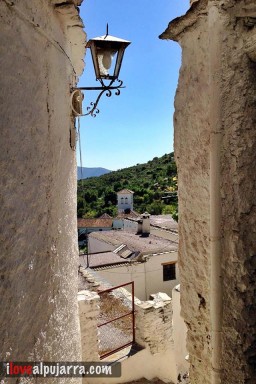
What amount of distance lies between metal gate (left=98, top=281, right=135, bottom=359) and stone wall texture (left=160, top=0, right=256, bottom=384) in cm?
390

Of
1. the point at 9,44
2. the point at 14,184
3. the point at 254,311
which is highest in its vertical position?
the point at 9,44

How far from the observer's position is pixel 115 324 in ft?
24.1

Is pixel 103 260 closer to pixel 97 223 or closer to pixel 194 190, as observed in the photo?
pixel 194 190

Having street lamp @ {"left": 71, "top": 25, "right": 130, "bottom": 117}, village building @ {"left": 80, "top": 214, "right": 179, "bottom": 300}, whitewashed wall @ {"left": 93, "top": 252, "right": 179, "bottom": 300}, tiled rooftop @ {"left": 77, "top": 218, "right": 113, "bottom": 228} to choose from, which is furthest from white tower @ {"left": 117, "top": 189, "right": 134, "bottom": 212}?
street lamp @ {"left": 71, "top": 25, "right": 130, "bottom": 117}

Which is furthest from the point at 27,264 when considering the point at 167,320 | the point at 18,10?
the point at 167,320

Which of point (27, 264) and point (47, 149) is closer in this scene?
point (27, 264)

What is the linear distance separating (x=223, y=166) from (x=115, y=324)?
6198mm

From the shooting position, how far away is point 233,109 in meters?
2.00

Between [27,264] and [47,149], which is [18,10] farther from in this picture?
[27,264]

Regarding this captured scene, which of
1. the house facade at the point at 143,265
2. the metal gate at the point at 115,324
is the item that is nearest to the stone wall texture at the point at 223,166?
the metal gate at the point at 115,324

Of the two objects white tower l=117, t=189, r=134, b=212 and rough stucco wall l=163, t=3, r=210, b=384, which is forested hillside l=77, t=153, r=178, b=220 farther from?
rough stucco wall l=163, t=3, r=210, b=384

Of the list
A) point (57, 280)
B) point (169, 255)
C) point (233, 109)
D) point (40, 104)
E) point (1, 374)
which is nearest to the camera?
point (1, 374)

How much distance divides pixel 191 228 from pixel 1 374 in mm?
1451

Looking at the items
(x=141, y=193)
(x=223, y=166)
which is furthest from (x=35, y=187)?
(x=141, y=193)
